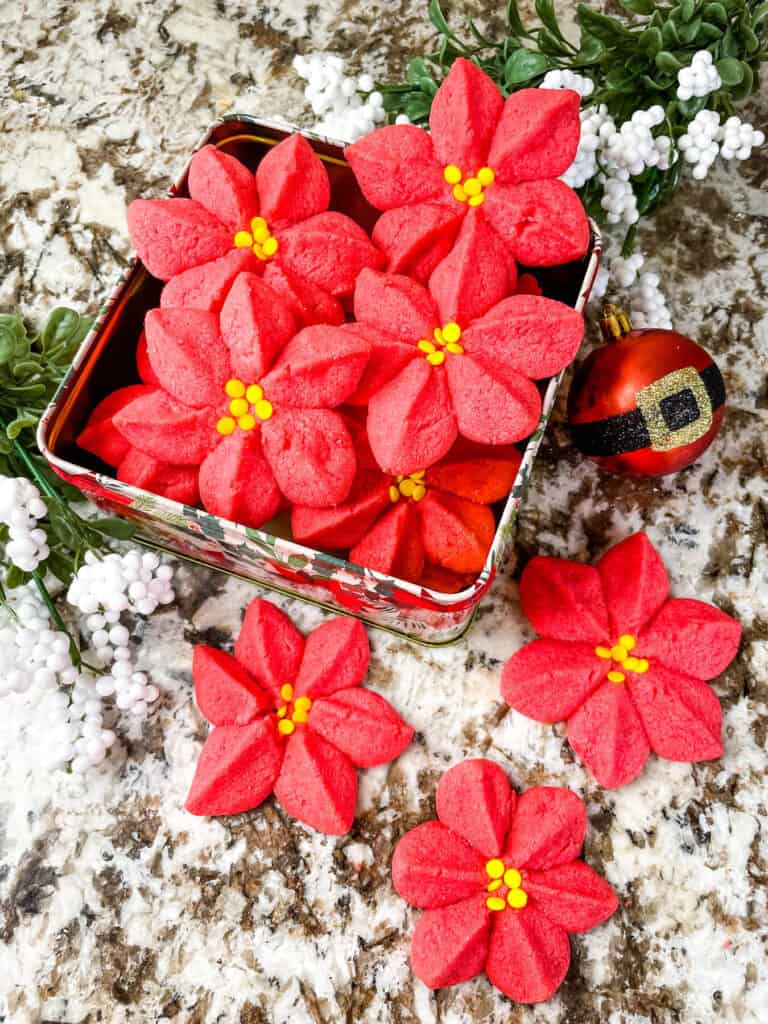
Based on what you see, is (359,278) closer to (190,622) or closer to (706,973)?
(190,622)

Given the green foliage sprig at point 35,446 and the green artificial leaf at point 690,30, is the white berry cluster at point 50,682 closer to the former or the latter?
the green foliage sprig at point 35,446

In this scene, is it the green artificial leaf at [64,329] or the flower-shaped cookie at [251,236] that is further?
the green artificial leaf at [64,329]

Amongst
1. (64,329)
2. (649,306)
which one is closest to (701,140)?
(649,306)

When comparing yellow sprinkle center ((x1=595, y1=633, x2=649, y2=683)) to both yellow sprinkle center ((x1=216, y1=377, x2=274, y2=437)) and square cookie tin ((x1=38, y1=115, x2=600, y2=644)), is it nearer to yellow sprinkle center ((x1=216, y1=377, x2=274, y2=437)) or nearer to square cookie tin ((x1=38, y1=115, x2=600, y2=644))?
square cookie tin ((x1=38, y1=115, x2=600, y2=644))

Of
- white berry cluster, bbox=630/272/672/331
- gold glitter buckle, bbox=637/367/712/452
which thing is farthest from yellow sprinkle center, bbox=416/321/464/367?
white berry cluster, bbox=630/272/672/331

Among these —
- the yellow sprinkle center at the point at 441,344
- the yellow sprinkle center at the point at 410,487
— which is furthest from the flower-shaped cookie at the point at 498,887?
the yellow sprinkle center at the point at 441,344

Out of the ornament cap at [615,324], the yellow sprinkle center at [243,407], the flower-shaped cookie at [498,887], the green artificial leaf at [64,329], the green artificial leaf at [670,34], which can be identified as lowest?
the flower-shaped cookie at [498,887]
